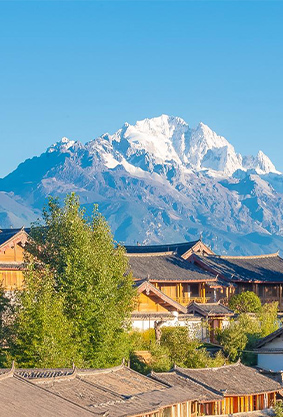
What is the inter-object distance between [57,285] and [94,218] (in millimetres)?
6290

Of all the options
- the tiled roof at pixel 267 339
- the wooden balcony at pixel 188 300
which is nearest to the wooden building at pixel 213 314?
the wooden balcony at pixel 188 300

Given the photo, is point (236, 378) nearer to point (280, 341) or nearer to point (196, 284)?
point (280, 341)

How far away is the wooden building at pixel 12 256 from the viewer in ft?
214

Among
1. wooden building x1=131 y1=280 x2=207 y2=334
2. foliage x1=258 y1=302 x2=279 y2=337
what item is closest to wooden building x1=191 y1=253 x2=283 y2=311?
foliage x1=258 y1=302 x2=279 y2=337

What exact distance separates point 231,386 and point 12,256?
79.6 ft

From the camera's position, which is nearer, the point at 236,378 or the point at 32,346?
the point at 32,346

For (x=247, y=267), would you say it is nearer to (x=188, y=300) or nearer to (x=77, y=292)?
(x=188, y=300)

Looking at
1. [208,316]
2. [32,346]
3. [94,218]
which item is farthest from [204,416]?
[208,316]

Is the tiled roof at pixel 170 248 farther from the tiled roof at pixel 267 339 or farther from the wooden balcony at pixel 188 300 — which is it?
the tiled roof at pixel 267 339

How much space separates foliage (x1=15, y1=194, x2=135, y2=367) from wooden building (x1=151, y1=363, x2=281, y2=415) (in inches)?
174

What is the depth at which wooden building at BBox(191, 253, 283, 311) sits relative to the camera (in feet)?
275

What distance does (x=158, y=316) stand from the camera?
205 ft

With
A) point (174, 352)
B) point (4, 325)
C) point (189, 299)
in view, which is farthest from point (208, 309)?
point (4, 325)

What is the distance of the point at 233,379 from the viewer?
160 feet
